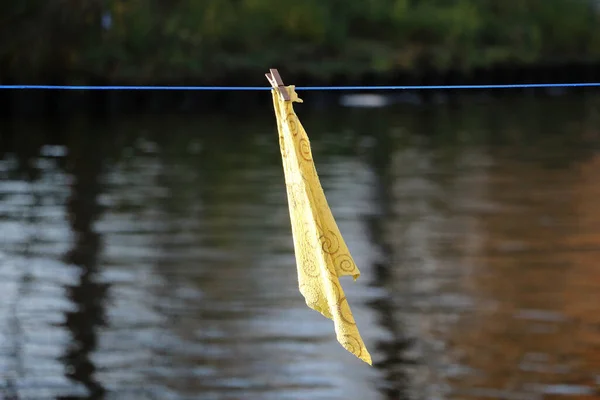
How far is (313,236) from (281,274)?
14.0 feet

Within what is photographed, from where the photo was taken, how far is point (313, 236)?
426 cm

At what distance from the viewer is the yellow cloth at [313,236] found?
4.24 meters

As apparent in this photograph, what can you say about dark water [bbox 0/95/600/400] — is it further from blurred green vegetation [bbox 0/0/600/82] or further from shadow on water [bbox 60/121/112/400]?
blurred green vegetation [bbox 0/0/600/82]

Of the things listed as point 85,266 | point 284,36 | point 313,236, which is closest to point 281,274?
point 85,266

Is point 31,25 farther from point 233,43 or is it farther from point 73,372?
point 73,372


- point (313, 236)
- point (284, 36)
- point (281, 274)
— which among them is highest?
point (284, 36)

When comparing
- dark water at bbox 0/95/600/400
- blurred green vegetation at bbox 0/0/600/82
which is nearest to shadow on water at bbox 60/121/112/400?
dark water at bbox 0/95/600/400

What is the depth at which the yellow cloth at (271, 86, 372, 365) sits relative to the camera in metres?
4.24

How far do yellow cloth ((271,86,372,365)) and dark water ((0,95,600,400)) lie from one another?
4.63 feet

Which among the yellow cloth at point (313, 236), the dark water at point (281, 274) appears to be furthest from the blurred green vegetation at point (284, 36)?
the yellow cloth at point (313, 236)

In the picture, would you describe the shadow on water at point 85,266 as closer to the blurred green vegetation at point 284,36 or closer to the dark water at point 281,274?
the dark water at point 281,274

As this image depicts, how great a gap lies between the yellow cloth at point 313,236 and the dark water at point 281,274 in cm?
141

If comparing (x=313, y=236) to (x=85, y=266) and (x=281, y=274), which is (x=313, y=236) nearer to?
(x=281, y=274)

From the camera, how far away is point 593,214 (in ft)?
36.4
